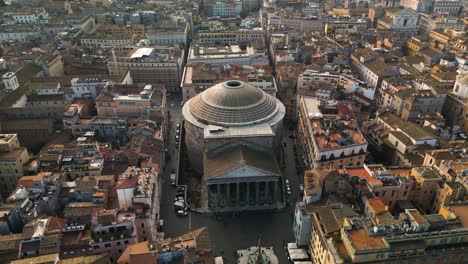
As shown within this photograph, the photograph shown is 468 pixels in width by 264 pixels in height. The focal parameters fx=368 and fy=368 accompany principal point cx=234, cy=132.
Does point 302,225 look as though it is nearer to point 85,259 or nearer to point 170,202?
point 170,202

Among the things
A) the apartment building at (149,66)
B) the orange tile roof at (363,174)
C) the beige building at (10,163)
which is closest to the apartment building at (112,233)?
the beige building at (10,163)

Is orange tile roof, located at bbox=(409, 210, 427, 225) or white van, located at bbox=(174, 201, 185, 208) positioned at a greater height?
orange tile roof, located at bbox=(409, 210, 427, 225)

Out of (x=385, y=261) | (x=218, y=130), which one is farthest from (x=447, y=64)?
(x=385, y=261)

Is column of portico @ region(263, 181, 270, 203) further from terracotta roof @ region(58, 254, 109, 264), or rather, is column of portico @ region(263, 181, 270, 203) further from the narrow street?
terracotta roof @ region(58, 254, 109, 264)

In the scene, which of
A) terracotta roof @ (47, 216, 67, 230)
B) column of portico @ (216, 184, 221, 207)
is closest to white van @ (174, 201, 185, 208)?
column of portico @ (216, 184, 221, 207)

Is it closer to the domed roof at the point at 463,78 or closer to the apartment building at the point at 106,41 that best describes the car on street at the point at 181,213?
the domed roof at the point at 463,78

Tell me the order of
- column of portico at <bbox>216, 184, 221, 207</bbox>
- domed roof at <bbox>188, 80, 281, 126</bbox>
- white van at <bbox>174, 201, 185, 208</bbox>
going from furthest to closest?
domed roof at <bbox>188, 80, 281, 126</bbox> → white van at <bbox>174, 201, 185, 208</bbox> → column of portico at <bbox>216, 184, 221, 207</bbox>
